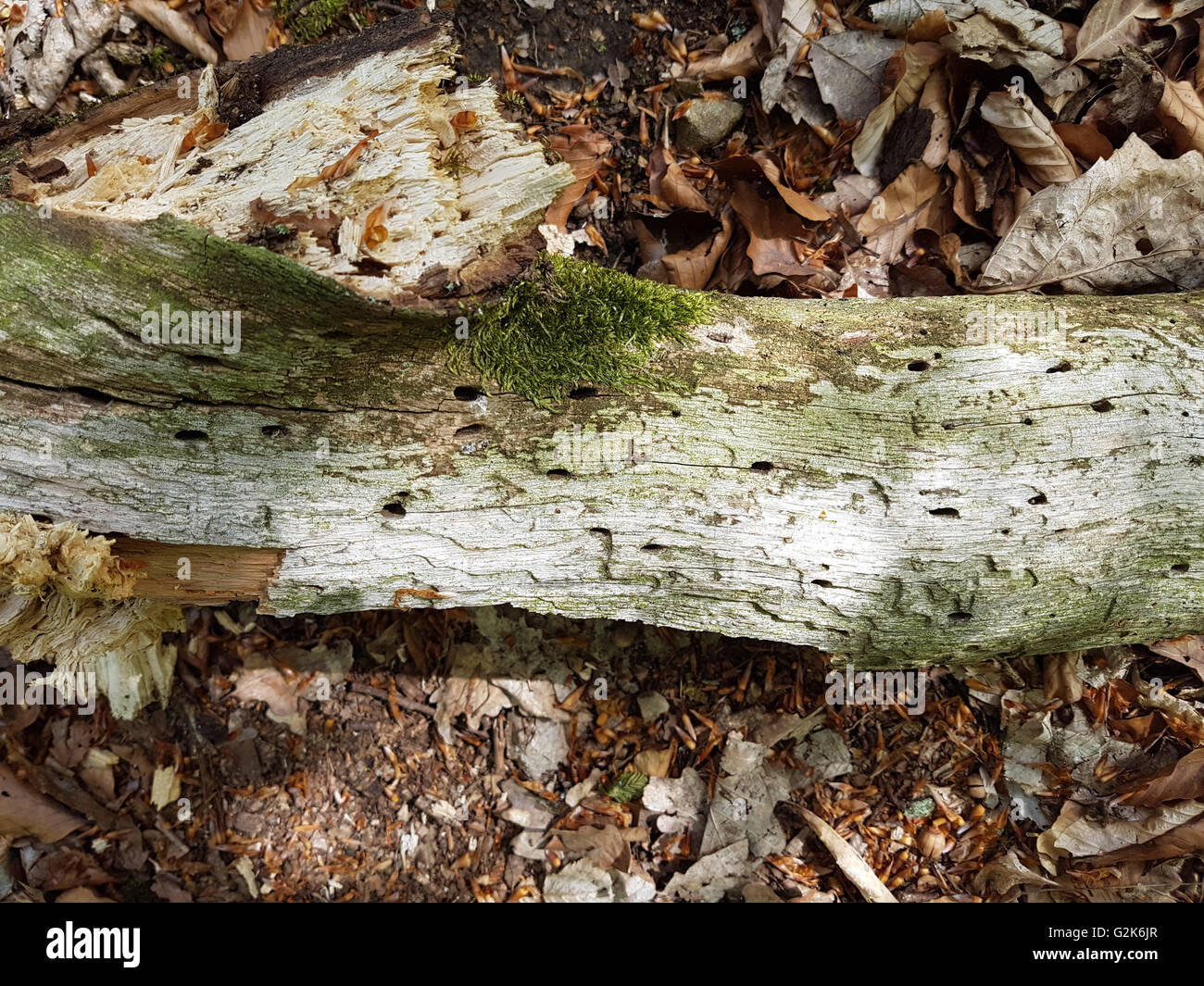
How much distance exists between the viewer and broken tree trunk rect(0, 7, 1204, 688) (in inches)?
91.4

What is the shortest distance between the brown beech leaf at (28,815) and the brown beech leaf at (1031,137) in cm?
556

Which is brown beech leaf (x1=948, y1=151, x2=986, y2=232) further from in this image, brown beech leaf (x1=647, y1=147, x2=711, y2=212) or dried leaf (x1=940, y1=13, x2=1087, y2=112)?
brown beech leaf (x1=647, y1=147, x2=711, y2=212)

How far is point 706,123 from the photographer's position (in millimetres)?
3902

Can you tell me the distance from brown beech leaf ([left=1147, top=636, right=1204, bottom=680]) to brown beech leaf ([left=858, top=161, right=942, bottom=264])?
215 centimetres

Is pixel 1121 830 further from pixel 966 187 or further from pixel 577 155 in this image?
pixel 577 155

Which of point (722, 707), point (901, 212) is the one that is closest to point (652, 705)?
point (722, 707)

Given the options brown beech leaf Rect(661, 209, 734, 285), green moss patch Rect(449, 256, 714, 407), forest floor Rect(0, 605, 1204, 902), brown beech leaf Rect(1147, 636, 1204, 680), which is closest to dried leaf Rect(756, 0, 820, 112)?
brown beech leaf Rect(661, 209, 734, 285)

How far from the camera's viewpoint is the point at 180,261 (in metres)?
2.23

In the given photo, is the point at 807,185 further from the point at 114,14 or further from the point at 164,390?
the point at 114,14

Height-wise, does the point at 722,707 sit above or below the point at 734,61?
below

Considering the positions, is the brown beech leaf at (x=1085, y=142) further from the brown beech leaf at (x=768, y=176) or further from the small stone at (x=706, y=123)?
the small stone at (x=706, y=123)

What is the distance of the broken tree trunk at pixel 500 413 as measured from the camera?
2320 mm

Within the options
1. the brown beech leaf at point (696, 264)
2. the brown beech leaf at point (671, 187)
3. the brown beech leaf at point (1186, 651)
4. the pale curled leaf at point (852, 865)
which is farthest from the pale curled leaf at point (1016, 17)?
the pale curled leaf at point (852, 865)

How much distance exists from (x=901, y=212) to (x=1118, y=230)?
3.00 ft
